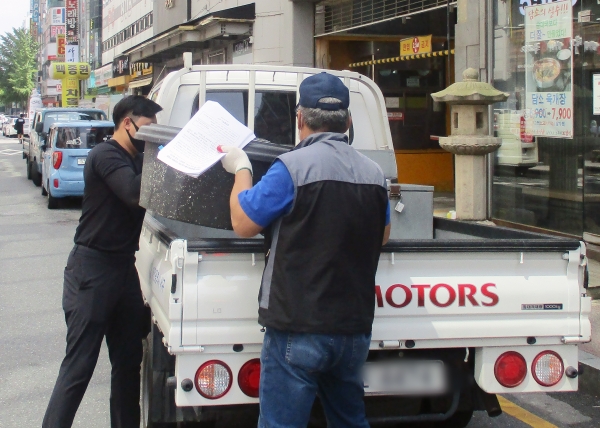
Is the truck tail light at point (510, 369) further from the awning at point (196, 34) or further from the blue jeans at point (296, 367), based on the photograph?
the awning at point (196, 34)

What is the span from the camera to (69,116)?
65.4 feet

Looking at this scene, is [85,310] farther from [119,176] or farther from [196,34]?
[196,34]

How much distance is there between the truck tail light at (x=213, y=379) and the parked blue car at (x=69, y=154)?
13.0 m

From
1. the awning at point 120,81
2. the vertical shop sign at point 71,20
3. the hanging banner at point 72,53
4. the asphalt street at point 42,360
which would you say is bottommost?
the asphalt street at point 42,360

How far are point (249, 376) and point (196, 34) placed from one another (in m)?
19.6

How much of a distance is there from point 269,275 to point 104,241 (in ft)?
3.89

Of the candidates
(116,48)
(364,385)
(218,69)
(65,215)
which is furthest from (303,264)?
(116,48)

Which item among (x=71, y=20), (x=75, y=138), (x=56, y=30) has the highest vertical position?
(x=56, y=30)

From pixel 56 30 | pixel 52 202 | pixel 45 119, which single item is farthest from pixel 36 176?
pixel 56 30

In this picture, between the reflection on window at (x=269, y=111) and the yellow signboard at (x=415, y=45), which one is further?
the yellow signboard at (x=415, y=45)

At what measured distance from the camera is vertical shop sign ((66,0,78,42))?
6481cm

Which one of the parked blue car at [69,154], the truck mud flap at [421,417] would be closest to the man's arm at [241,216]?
the truck mud flap at [421,417]

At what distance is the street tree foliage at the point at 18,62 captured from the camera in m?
104

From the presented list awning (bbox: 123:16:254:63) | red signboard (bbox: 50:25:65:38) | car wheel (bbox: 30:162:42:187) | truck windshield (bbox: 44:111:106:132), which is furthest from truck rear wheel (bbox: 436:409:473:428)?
red signboard (bbox: 50:25:65:38)
